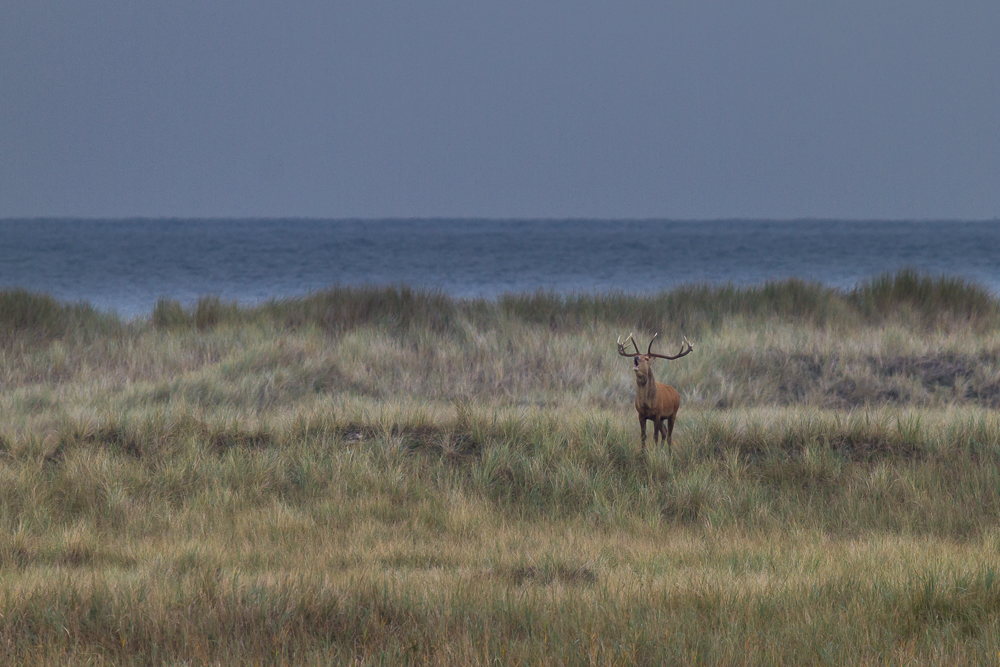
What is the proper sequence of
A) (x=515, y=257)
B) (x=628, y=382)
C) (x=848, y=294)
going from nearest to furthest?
(x=628, y=382) → (x=848, y=294) → (x=515, y=257)

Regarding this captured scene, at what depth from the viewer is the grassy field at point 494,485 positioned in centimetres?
344

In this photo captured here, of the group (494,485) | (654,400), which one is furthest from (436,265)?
(654,400)

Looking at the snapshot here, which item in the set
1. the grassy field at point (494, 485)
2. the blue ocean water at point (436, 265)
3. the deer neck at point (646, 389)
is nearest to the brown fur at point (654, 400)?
the deer neck at point (646, 389)

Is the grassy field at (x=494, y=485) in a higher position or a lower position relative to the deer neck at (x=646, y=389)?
lower

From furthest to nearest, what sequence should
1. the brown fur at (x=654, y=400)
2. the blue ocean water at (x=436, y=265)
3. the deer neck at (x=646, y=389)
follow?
the blue ocean water at (x=436, y=265) → the brown fur at (x=654, y=400) → the deer neck at (x=646, y=389)

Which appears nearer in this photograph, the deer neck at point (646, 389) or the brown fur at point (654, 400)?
the deer neck at point (646, 389)

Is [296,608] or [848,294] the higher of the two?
[848,294]

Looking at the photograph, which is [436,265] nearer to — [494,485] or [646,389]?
[494,485]

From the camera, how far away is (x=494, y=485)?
248 inches

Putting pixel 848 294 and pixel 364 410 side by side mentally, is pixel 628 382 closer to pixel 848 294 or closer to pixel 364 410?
pixel 364 410

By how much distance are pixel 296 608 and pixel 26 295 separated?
447 inches

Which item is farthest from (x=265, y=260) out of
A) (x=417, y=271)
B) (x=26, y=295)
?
(x=26, y=295)

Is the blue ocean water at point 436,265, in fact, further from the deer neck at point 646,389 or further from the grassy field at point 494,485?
the deer neck at point 646,389

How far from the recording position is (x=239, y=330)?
1204 cm
